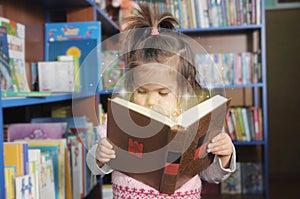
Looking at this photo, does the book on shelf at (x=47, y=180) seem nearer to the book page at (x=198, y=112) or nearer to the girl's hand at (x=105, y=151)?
the girl's hand at (x=105, y=151)

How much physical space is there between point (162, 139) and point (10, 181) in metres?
0.45

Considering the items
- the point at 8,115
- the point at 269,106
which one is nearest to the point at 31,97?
the point at 8,115

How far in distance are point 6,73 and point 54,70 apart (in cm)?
33

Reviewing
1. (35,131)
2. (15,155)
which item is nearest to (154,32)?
(15,155)

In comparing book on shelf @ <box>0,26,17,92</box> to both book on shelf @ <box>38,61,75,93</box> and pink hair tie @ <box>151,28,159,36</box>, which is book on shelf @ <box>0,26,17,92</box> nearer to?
book on shelf @ <box>38,61,75,93</box>

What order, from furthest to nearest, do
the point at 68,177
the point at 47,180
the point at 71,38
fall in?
the point at 71,38
the point at 68,177
the point at 47,180

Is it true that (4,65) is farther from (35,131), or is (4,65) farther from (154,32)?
(154,32)

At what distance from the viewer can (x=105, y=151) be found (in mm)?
903

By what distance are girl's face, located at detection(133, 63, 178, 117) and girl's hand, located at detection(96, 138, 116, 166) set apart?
12 centimetres

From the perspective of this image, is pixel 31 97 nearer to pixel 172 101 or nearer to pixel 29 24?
pixel 172 101

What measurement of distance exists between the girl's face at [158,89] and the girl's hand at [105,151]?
124mm

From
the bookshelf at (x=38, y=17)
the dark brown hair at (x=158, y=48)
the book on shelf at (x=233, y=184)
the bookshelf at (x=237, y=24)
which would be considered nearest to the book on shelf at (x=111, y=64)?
the dark brown hair at (x=158, y=48)

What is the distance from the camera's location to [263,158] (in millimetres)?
2809

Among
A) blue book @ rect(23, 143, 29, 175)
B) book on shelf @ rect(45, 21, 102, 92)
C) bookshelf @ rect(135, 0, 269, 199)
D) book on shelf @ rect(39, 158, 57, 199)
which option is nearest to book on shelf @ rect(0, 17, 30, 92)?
book on shelf @ rect(45, 21, 102, 92)
